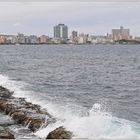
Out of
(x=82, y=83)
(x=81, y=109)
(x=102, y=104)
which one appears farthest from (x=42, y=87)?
(x=81, y=109)

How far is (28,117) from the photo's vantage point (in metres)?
19.7

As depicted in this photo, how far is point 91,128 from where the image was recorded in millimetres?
17828

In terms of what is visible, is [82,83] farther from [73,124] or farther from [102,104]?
[73,124]

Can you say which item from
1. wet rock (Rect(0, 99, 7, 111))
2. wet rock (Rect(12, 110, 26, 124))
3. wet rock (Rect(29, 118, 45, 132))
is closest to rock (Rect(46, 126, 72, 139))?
wet rock (Rect(29, 118, 45, 132))

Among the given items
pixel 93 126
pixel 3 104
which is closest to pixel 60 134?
pixel 93 126

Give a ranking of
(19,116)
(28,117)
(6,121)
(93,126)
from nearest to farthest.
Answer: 1. (93,126)
2. (28,117)
3. (6,121)
4. (19,116)

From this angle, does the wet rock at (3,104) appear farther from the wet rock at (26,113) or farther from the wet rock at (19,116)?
the wet rock at (19,116)

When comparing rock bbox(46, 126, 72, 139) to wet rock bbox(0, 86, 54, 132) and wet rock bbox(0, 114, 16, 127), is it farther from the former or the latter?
wet rock bbox(0, 114, 16, 127)

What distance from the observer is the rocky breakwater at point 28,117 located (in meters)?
16.2

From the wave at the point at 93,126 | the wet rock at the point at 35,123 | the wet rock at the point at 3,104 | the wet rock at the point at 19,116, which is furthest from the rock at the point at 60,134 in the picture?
the wet rock at the point at 3,104

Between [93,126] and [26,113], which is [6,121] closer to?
[26,113]

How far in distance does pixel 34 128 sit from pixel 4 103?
572 centimetres

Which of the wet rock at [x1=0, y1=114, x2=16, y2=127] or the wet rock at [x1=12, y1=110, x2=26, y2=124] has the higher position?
the wet rock at [x1=12, y1=110, x2=26, y2=124]

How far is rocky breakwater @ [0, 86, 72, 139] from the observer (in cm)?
1617
